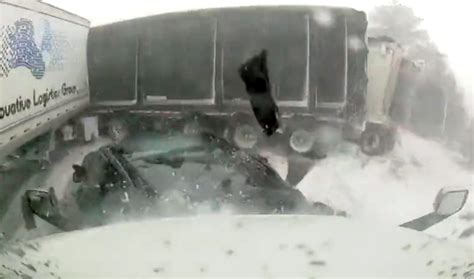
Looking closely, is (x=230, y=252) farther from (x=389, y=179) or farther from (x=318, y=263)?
(x=389, y=179)

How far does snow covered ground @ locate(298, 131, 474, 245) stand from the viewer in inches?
55.6

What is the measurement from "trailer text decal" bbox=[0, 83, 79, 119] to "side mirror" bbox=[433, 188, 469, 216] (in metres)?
0.65

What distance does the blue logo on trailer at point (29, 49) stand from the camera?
132 cm

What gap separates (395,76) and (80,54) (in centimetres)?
54

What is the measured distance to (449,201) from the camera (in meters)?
1.47

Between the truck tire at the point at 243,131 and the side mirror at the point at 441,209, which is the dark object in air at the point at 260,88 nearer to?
the truck tire at the point at 243,131

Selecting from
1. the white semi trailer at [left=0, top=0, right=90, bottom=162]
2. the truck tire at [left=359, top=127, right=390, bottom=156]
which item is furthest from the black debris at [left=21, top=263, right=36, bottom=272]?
the truck tire at [left=359, top=127, right=390, bottom=156]

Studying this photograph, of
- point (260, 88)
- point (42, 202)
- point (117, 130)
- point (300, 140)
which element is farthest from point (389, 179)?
point (42, 202)

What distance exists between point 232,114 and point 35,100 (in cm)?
33

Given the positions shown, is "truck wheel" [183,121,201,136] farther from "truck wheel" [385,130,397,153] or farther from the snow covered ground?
"truck wheel" [385,130,397,153]

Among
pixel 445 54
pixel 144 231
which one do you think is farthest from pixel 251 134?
pixel 445 54

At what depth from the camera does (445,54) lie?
1.43 metres

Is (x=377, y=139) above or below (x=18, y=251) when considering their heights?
above

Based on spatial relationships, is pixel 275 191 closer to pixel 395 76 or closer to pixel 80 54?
pixel 395 76
